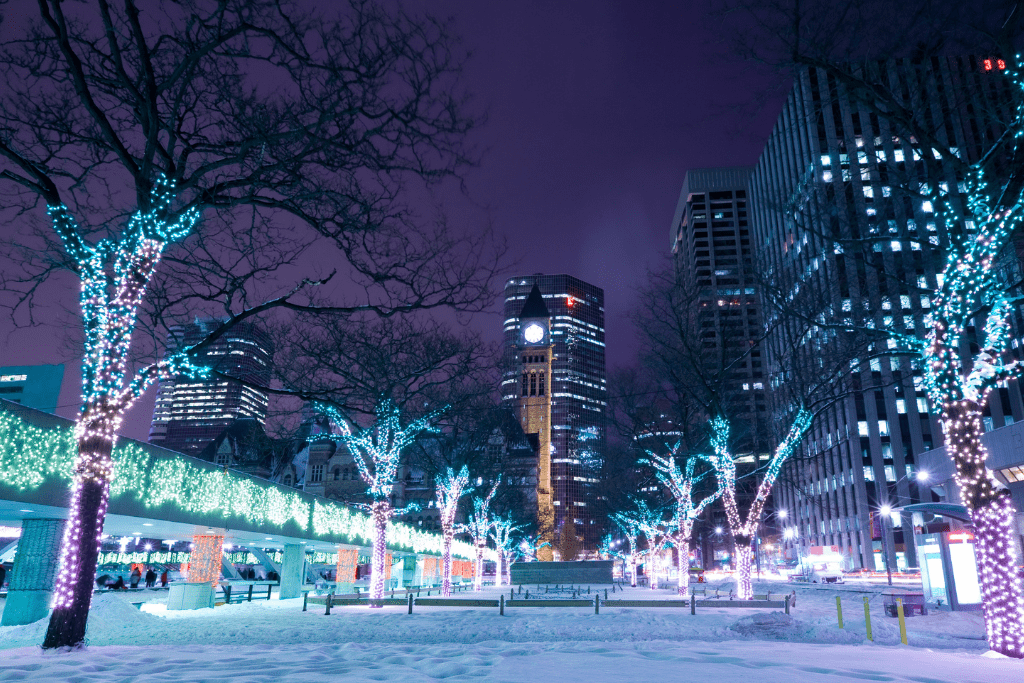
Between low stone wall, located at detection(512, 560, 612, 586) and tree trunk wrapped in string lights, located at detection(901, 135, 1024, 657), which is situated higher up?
tree trunk wrapped in string lights, located at detection(901, 135, 1024, 657)

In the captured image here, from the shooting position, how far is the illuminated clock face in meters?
149

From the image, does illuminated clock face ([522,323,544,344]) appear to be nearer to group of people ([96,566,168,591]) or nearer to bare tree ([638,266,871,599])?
group of people ([96,566,168,591])

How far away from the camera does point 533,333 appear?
14962 centimetres

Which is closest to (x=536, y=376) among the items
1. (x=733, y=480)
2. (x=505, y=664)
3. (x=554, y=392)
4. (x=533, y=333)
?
(x=533, y=333)

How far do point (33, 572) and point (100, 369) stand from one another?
432 inches

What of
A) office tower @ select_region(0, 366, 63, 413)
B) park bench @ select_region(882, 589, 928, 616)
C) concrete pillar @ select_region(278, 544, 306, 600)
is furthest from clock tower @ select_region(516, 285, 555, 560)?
park bench @ select_region(882, 589, 928, 616)

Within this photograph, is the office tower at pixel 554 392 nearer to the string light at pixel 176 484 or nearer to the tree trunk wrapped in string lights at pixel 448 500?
the tree trunk wrapped in string lights at pixel 448 500

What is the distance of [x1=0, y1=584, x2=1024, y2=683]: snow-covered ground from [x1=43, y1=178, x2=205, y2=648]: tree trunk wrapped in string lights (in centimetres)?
103

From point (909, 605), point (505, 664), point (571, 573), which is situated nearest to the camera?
point (505, 664)

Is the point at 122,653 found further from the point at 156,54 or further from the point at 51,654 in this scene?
the point at 156,54

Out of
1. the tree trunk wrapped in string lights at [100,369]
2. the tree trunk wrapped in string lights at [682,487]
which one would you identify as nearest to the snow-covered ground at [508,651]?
the tree trunk wrapped in string lights at [100,369]

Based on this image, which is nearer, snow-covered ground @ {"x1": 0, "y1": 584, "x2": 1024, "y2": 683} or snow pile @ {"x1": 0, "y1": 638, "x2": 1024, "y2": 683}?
snow pile @ {"x1": 0, "y1": 638, "x2": 1024, "y2": 683}

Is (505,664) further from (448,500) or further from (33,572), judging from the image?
(448,500)

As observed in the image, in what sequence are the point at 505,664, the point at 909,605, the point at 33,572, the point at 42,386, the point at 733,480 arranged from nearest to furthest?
the point at 505,664, the point at 33,572, the point at 909,605, the point at 733,480, the point at 42,386
